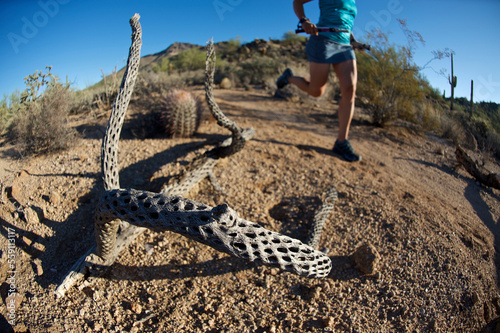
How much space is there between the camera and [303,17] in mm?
4102

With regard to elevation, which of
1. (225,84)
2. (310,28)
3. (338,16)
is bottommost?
(310,28)

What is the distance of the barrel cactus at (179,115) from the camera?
4.57 meters

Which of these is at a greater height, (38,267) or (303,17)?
(303,17)

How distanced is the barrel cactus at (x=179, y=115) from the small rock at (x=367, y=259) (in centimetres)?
307

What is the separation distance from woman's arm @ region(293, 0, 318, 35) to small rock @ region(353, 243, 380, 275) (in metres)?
2.83

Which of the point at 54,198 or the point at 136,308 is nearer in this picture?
the point at 136,308

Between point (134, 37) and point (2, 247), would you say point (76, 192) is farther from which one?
point (134, 37)

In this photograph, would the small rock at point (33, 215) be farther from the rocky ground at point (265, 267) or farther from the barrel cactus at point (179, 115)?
the barrel cactus at point (179, 115)

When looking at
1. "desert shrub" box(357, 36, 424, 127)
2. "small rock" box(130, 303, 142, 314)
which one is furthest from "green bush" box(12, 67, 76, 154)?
"desert shrub" box(357, 36, 424, 127)

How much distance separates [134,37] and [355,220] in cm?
275

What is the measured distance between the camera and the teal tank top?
13.1ft

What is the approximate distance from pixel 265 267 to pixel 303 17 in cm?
332

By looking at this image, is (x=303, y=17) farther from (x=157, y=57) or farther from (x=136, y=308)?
(x=136, y=308)

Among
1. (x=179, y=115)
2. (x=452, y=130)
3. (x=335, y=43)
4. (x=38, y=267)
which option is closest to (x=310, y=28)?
(x=335, y=43)
